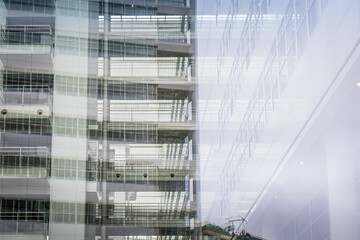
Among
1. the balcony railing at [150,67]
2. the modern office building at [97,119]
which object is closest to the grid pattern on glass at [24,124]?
the modern office building at [97,119]

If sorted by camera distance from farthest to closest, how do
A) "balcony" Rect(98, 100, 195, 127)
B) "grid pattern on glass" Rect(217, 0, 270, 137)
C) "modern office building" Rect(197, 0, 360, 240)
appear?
"balcony" Rect(98, 100, 195, 127)
"grid pattern on glass" Rect(217, 0, 270, 137)
"modern office building" Rect(197, 0, 360, 240)

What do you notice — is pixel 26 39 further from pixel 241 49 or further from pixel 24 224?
pixel 241 49

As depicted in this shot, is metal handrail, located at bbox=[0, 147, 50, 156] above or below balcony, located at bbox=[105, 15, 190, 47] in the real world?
below

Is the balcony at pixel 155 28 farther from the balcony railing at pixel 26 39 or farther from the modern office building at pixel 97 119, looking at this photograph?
the balcony railing at pixel 26 39

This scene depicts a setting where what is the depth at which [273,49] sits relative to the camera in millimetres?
3332

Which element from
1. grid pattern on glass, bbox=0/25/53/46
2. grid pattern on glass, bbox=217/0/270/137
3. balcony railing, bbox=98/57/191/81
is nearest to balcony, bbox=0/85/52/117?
grid pattern on glass, bbox=0/25/53/46

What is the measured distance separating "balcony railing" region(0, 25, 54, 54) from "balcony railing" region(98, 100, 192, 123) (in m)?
0.62

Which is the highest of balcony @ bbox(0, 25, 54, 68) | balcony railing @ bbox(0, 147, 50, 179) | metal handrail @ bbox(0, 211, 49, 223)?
balcony @ bbox(0, 25, 54, 68)

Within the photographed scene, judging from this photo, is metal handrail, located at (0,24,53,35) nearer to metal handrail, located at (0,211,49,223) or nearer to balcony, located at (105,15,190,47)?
balcony, located at (105,15,190,47)

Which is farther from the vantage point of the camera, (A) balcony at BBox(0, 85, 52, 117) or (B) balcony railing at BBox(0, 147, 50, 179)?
(A) balcony at BBox(0, 85, 52, 117)

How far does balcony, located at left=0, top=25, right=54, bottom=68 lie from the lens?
5238 millimetres

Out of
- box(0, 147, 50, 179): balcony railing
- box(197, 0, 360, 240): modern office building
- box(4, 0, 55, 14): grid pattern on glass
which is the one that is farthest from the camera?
box(4, 0, 55, 14): grid pattern on glass

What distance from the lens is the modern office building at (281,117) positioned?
2.12m

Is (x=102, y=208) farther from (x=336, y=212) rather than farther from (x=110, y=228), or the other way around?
(x=336, y=212)
